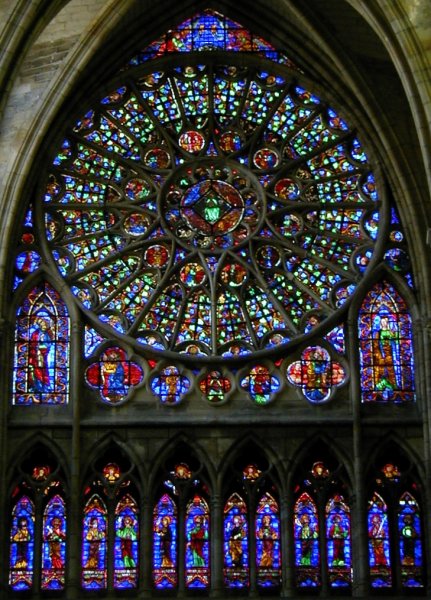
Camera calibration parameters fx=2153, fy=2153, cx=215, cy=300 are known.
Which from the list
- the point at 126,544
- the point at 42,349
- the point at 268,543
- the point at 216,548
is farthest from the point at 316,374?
the point at 42,349

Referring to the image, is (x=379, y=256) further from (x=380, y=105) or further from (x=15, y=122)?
(x=15, y=122)

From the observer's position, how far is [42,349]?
81.4 ft

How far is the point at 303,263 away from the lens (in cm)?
2534

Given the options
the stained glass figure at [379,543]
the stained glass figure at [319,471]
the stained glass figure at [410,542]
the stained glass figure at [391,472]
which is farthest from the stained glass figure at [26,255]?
the stained glass figure at [410,542]

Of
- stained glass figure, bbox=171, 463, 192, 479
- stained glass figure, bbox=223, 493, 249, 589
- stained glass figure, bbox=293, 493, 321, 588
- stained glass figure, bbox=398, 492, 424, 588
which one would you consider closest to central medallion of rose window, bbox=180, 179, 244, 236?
stained glass figure, bbox=171, 463, 192, 479

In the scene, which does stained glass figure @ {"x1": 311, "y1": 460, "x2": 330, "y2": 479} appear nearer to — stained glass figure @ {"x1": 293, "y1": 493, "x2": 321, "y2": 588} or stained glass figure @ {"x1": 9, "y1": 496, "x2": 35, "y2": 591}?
stained glass figure @ {"x1": 293, "y1": 493, "x2": 321, "y2": 588}

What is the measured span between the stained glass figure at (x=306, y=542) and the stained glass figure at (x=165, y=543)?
1348 millimetres

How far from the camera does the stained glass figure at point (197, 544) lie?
933 inches

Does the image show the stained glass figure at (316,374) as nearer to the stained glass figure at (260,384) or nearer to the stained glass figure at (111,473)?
the stained glass figure at (260,384)

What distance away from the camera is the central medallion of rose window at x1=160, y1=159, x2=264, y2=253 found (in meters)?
25.5

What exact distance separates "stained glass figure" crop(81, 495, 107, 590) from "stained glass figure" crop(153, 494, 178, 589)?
564 mm

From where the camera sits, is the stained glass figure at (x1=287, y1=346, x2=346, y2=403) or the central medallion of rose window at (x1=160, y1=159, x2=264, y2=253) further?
the central medallion of rose window at (x1=160, y1=159, x2=264, y2=253)

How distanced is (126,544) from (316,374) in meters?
2.96

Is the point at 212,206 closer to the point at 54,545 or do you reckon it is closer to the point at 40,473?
the point at 40,473
